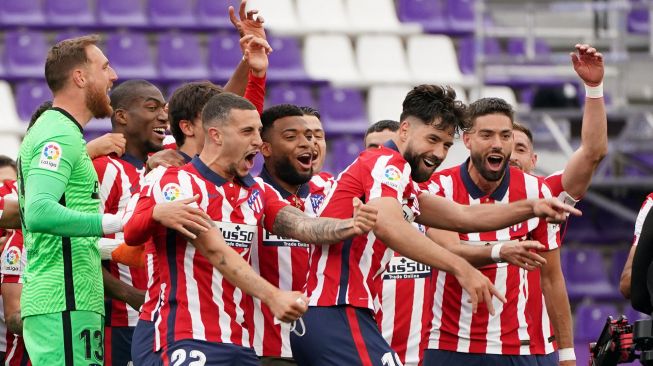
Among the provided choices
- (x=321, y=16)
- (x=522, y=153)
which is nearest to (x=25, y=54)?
(x=321, y=16)

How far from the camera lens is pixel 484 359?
733 cm

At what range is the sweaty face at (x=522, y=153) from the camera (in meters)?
8.57

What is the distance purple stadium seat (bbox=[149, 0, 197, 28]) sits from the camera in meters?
15.7

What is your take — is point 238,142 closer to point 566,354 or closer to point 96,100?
point 96,100

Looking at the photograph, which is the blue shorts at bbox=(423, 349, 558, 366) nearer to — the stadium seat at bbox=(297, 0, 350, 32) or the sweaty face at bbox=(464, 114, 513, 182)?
the sweaty face at bbox=(464, 114, 513, 182)

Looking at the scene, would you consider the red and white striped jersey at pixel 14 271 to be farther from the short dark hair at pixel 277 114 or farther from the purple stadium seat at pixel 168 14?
the purple stadium seat at pixel 168 14

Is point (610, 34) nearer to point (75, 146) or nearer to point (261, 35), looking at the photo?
point (261, 35)

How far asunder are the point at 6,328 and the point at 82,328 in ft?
6.25

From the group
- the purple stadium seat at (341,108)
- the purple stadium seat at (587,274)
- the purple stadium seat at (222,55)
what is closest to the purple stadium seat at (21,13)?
the purple stadium seat at (222,55)

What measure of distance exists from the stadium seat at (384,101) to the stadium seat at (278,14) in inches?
58.6

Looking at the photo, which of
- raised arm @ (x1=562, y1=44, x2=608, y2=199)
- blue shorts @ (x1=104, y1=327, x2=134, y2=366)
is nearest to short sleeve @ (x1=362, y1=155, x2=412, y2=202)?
raised arm @ (x1=562, y1=44, x2=608, y2=199)

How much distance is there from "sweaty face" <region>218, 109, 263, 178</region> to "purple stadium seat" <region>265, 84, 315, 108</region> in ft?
27.6

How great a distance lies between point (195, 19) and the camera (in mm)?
15898

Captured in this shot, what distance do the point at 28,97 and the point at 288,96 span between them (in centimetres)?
293
